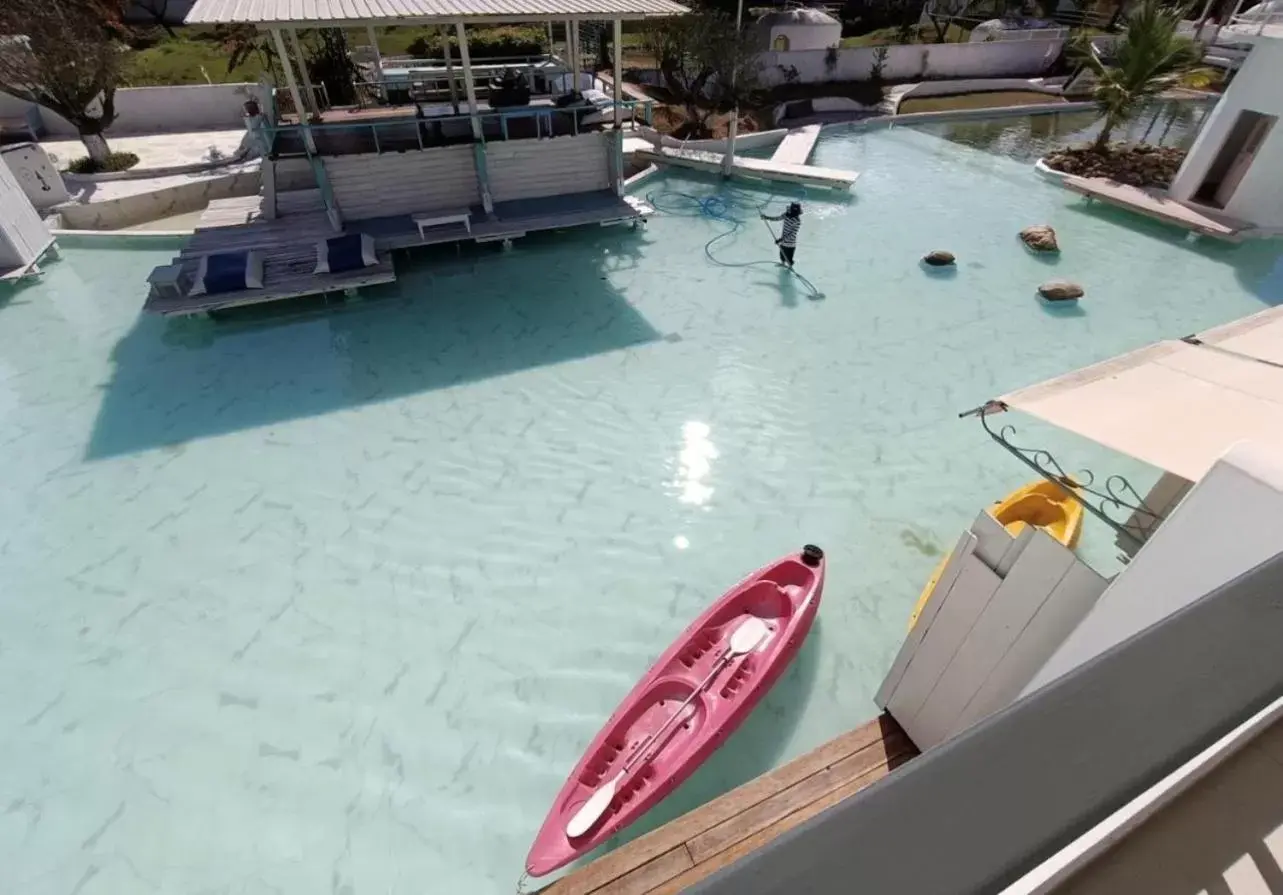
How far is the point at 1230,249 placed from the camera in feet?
53.2

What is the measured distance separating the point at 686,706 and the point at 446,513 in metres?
4.77

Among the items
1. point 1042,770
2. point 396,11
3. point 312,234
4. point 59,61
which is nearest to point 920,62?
point 396,11

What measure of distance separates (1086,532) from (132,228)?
2342cm

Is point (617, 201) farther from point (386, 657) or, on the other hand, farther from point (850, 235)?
point (386, 657)

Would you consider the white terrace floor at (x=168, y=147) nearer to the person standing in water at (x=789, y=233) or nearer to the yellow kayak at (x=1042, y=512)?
the person standing in water at (x=789, y=233)

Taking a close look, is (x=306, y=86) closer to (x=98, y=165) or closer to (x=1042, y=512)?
(x=98, y=165)

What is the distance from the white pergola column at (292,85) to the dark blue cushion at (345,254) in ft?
5.99

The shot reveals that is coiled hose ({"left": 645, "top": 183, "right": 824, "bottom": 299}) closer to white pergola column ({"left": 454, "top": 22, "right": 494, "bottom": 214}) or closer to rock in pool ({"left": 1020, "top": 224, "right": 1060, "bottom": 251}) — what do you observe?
white pergola column ({"left": 454, "top": 22, "right": 494, "bottom": 214})

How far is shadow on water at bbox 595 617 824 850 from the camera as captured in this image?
6160 mm

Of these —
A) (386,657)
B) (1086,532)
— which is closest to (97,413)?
(386,657)

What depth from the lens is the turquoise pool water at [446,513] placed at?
21.0ft

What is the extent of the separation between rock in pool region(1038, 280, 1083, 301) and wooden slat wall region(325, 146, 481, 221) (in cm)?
1380

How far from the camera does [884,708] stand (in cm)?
641

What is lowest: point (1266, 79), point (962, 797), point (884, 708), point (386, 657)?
point (386, 657)
